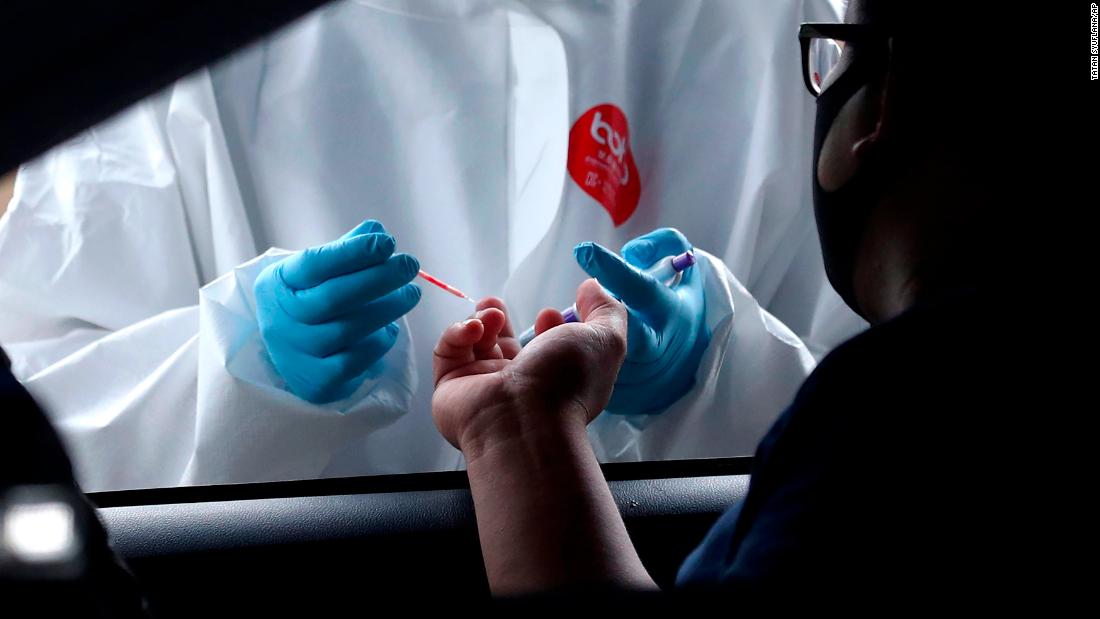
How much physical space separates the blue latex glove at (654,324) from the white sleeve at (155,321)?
27cm

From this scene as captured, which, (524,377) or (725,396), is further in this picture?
(725,396)

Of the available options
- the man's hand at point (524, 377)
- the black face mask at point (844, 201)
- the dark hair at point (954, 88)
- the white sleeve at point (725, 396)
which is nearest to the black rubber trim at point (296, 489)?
the man's hand at point (524, 377)

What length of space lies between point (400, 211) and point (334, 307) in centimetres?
24

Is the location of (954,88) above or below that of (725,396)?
above

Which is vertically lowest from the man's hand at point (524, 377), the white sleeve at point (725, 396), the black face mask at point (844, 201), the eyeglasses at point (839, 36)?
the white sleeve at point (725, 396)

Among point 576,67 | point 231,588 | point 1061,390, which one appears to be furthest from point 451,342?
point 1061,390

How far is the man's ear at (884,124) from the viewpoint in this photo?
64cm

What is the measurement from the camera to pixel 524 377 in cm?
88

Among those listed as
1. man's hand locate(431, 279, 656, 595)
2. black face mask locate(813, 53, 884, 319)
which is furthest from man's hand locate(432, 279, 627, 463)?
black face mask locate(813, 53, 884, 319)

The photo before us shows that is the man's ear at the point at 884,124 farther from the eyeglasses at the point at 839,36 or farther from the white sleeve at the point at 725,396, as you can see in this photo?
the white sleeve at the point at 725,396

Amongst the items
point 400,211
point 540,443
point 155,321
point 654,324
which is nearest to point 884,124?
point 540,443

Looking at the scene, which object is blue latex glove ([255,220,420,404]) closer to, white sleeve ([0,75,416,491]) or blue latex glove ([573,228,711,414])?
white sleeve ([0,75,416,491])

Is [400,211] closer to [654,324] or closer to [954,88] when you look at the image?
[654,324]

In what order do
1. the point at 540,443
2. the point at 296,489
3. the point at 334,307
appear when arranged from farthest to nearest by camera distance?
the point at 334,307 → the point at 296,489 → the point at 540,443
